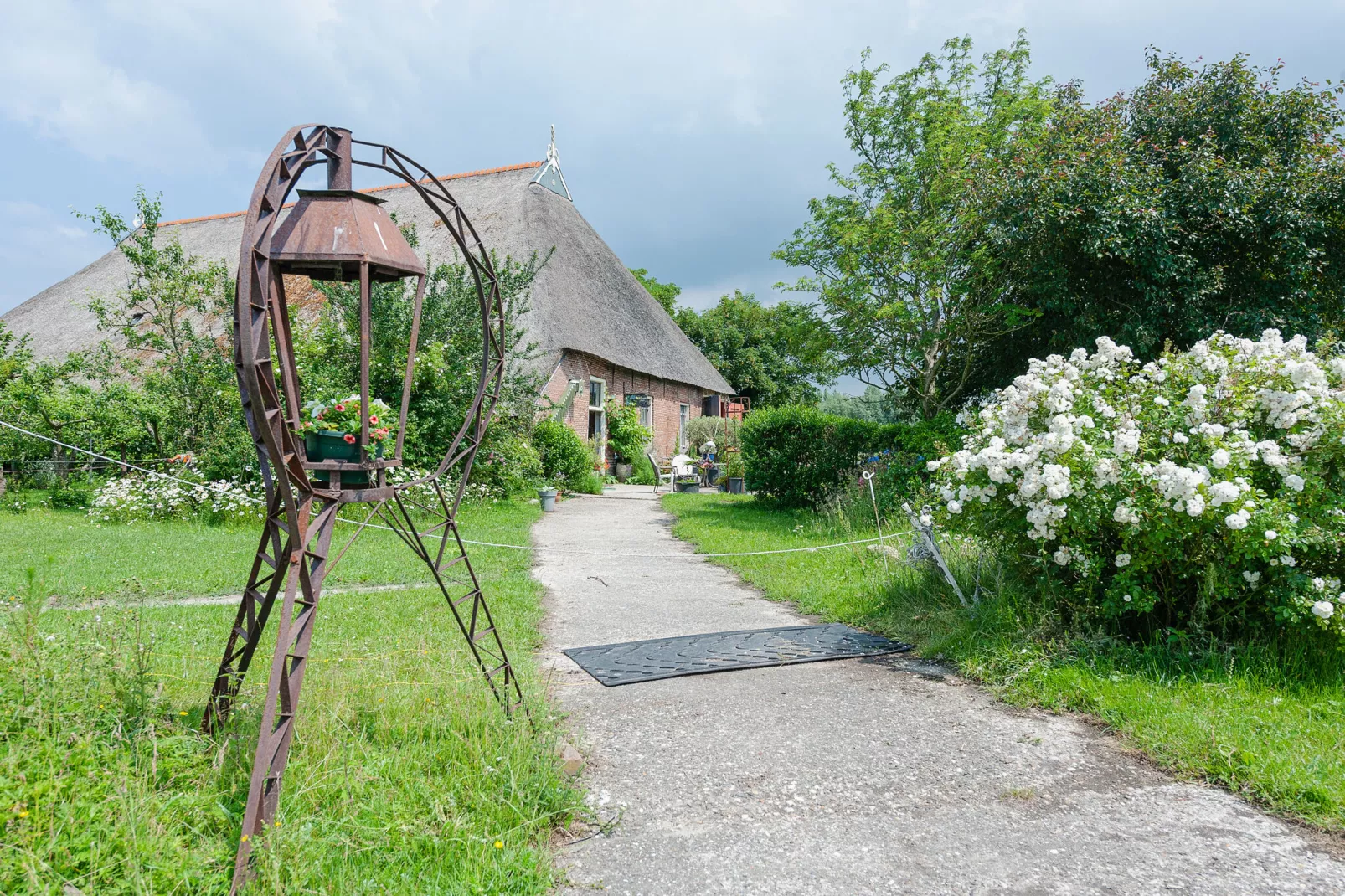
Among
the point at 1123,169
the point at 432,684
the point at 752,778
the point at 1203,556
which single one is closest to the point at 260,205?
the point at 432,684

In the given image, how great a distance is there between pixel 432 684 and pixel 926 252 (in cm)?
1197

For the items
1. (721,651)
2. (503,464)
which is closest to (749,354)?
(503,464)

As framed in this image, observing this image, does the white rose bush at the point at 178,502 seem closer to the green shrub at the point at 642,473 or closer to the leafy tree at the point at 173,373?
the leafy tree at the point at 173,373

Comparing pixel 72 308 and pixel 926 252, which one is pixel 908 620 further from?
pixel 72 308

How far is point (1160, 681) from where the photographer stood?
391 centimetres

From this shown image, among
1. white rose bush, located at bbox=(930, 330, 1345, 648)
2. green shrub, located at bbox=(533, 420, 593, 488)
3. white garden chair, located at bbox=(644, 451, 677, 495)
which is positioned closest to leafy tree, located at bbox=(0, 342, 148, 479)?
green shrub, located at bbox=(533, 420, 593, 488)

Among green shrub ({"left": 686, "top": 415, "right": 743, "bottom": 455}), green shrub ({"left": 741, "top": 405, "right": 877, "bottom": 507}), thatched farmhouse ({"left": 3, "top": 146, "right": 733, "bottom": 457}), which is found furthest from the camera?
green shrub ({"left": 686, "top": 415, "right": 743, "bottom": 455})

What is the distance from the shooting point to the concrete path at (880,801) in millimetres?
2445

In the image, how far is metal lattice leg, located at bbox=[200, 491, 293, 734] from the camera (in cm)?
264

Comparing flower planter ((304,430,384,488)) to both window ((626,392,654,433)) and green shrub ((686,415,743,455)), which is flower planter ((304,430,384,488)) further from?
green shrub ((686,415,743,455))

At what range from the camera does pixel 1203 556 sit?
4.08 m

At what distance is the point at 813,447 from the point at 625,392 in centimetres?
1097

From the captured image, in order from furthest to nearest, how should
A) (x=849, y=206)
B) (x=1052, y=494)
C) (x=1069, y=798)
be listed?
(x=849, y=206) < (x=1052, y=494) < (x=1069, y=798)

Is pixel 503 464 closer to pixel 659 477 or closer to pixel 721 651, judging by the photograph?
pixel 659 477
